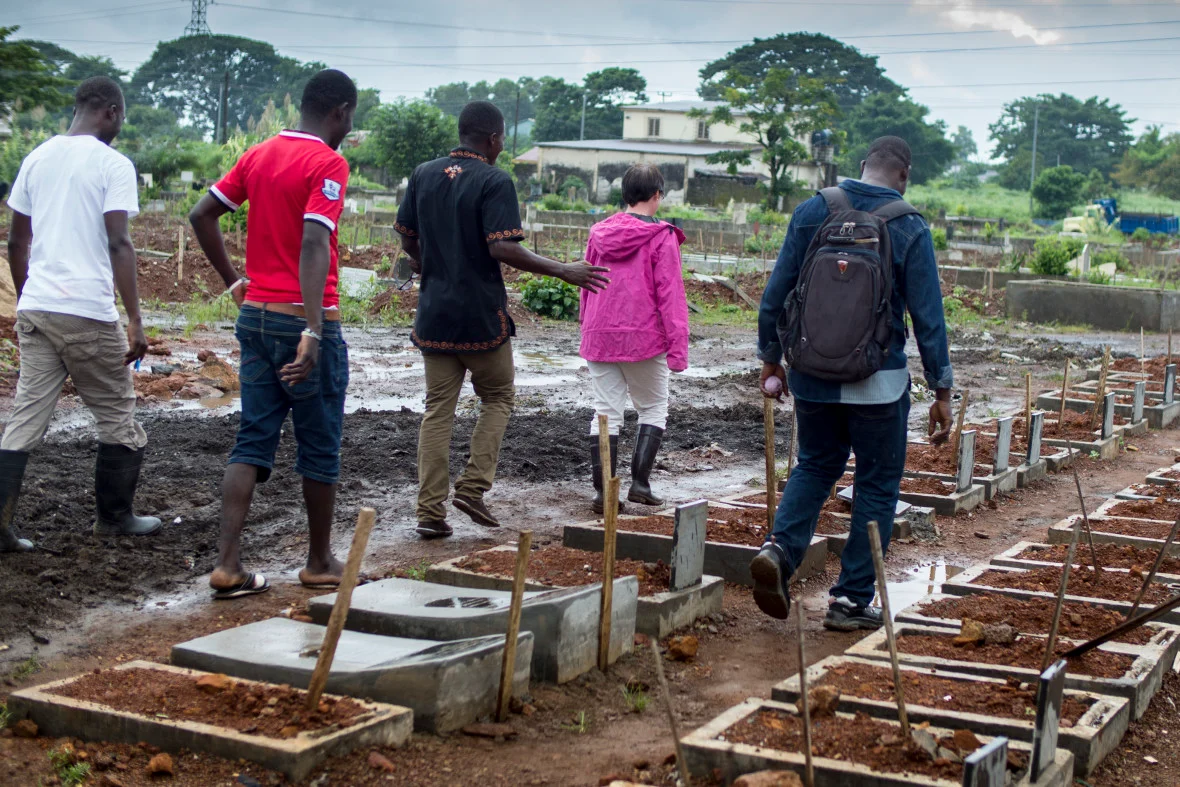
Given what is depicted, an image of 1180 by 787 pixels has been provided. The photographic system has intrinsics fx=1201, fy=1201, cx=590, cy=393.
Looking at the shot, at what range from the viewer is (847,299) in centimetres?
436

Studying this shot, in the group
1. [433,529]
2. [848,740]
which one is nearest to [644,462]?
[433,529]

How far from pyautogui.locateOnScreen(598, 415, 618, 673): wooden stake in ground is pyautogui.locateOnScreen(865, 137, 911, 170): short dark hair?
161 centimetres

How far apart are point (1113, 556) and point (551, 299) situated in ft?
47.2

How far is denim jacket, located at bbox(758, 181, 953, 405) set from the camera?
4484 mm

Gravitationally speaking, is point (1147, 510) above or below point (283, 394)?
below

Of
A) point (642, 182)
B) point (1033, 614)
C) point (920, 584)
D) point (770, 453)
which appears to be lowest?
point (920, 584)

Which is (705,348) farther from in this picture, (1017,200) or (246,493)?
(1017,200)

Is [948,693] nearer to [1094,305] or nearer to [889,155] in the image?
[889,155]

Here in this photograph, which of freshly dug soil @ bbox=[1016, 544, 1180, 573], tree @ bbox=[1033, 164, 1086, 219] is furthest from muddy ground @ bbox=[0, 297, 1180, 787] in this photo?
tree @ bbox=[1033, 164, 1086, 219]

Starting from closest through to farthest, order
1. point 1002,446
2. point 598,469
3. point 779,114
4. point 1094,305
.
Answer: point 598,469 < point 1002,446 < point 1094,305 < point 779,114

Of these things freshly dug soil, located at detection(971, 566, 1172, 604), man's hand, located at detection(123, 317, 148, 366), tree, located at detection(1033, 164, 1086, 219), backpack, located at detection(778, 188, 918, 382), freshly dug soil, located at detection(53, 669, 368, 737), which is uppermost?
tree, located at detection(1033, 164, 1086, 219)

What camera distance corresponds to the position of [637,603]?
428 centimetres

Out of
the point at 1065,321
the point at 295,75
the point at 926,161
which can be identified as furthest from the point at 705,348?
the point at 295,75

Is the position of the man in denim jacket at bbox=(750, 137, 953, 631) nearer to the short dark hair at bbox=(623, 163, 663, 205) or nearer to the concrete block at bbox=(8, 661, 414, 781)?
the short dark hair at bbox=(623, 163, 663, 205)
